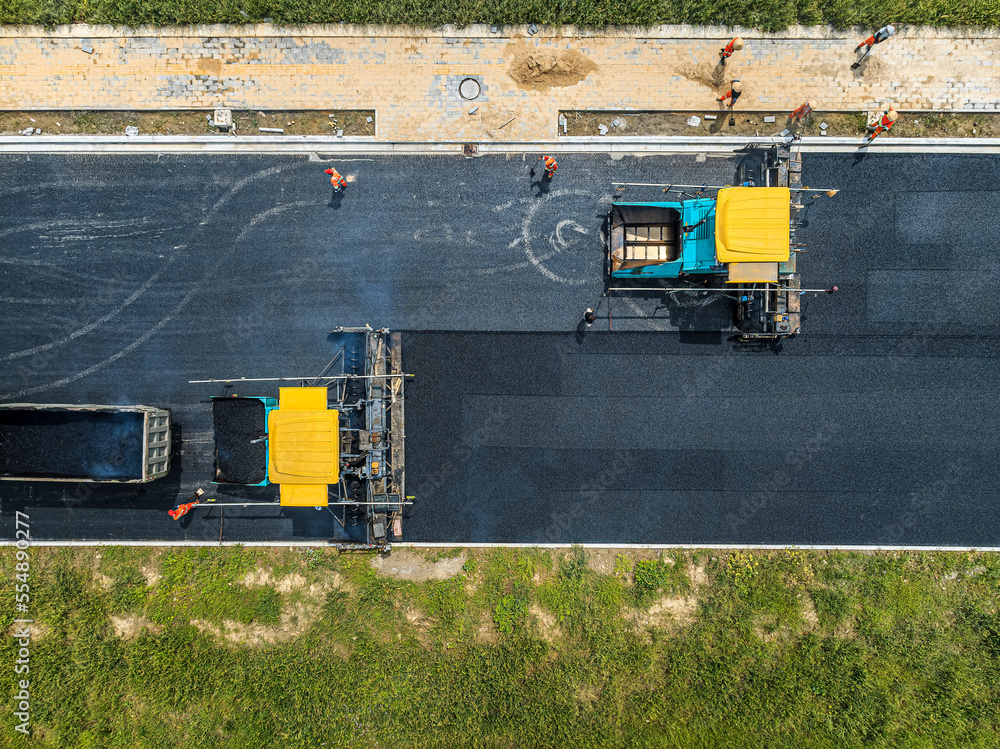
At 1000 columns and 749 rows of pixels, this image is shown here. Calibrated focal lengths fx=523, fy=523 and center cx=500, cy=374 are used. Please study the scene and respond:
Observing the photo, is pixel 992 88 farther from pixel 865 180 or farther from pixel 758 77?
pixel 758 77

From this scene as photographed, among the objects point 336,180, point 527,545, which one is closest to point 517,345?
point 527,545

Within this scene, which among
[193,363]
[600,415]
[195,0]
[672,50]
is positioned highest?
[195,0]

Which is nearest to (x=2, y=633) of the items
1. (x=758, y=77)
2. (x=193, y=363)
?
(x=193, y=363)

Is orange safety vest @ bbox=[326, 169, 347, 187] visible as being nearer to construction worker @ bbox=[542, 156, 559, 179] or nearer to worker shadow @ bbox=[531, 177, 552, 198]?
worker shadow @ bbox=[531, 177, 552, 198]

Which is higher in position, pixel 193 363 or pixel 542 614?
pixel 193 363

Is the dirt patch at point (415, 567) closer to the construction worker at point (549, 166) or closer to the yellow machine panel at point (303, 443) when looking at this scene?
the yellow machine panel at point (303, 443)

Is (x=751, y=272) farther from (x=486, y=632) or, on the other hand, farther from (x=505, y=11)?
(x=486, y=632)
